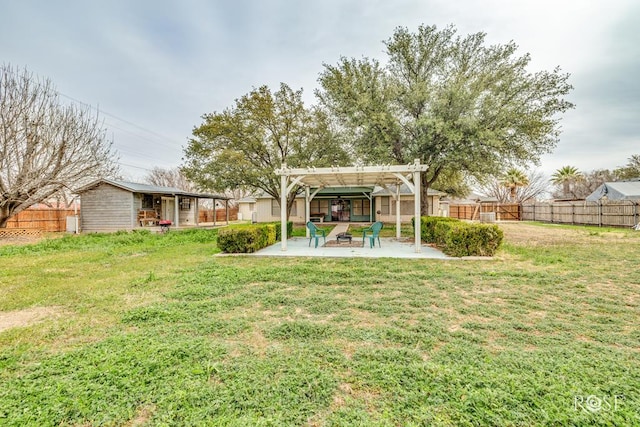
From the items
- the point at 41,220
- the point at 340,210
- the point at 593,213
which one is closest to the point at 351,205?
the point at 340,210

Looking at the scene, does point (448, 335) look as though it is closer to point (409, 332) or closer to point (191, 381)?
point (409, 332)

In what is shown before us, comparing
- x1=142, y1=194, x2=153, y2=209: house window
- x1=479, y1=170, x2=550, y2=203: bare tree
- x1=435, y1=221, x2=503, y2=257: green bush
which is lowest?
x1=435, y1=221, x2=503, y2=257: green bush

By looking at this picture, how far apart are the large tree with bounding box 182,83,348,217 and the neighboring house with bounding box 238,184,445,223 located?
4.85 meters

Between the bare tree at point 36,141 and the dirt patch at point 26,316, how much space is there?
13.4m

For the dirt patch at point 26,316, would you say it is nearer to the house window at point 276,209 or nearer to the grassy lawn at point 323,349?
the grassy lawn at point 323,349

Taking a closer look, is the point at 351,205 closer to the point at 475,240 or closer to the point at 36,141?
the point at 475,240

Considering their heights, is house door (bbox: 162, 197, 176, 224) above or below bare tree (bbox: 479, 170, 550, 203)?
below

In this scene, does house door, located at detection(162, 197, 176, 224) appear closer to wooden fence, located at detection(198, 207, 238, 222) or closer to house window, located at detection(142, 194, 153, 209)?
house window, located at detection(142, 194, 153, 209)

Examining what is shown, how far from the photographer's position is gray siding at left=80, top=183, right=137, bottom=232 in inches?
648

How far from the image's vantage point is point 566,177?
35750 millimetres

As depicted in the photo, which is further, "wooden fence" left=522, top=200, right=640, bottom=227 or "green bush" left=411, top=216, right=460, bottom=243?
"wooden fence" left=522, top=200, right=640, bottom=227

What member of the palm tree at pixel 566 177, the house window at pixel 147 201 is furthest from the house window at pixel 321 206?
the palm tree at pixel 566 177

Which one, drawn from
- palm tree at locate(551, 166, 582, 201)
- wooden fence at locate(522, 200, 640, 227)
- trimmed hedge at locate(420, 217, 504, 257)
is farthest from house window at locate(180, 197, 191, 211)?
palm tree at locate(551, 166, 582, 201)

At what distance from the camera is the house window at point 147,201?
17.5 metres
